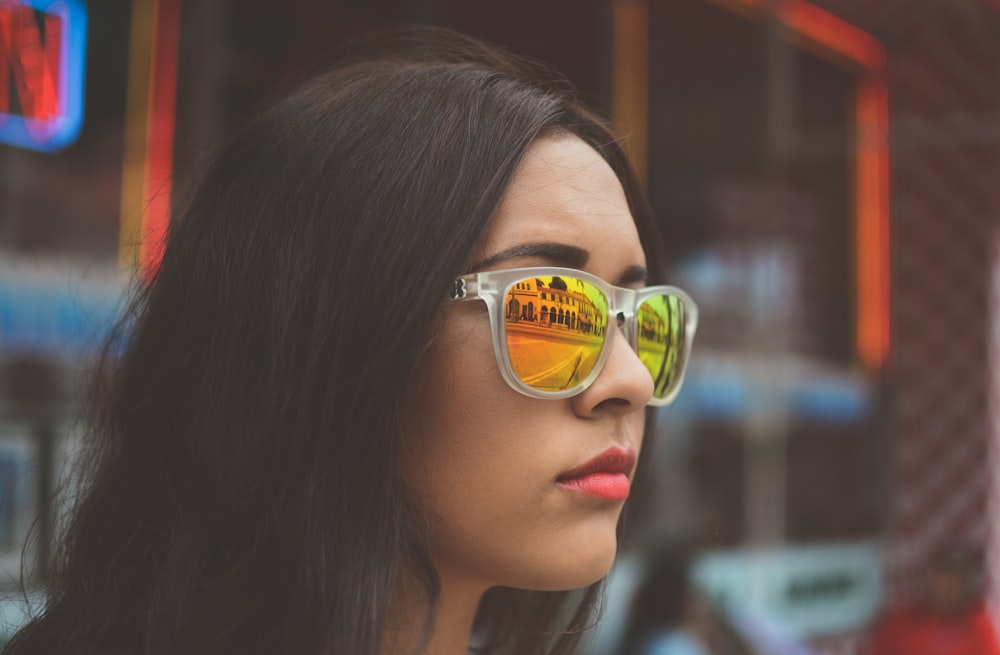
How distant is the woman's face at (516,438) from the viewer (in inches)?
41.9

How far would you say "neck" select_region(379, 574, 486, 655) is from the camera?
1145 mm

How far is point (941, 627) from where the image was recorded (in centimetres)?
418

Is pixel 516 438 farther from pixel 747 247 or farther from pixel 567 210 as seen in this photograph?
pixel 747 247

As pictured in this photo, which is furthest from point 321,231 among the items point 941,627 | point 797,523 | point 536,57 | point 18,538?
point 797,523

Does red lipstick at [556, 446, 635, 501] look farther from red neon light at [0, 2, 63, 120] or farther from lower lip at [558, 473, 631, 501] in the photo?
red neon light at [0, 2, 63, 120]

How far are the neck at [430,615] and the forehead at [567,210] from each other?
14.6 inches

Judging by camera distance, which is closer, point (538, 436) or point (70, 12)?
point (538, 436)

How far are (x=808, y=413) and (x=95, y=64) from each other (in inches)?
155

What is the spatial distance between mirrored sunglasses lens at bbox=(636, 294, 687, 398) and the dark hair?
0.79 ft

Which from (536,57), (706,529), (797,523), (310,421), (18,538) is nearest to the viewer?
(310,421)

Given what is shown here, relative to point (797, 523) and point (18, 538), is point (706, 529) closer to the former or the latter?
point (797, 523)

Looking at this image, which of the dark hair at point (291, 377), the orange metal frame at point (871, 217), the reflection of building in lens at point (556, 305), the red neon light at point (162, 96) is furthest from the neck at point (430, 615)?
the orange metal frame at point (871, 217)

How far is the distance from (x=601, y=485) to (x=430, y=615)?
0.81 feet

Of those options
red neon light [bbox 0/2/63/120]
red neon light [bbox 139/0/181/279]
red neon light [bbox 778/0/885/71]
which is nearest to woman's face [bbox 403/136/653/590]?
red neon light [bbox 0/2/63/120]
